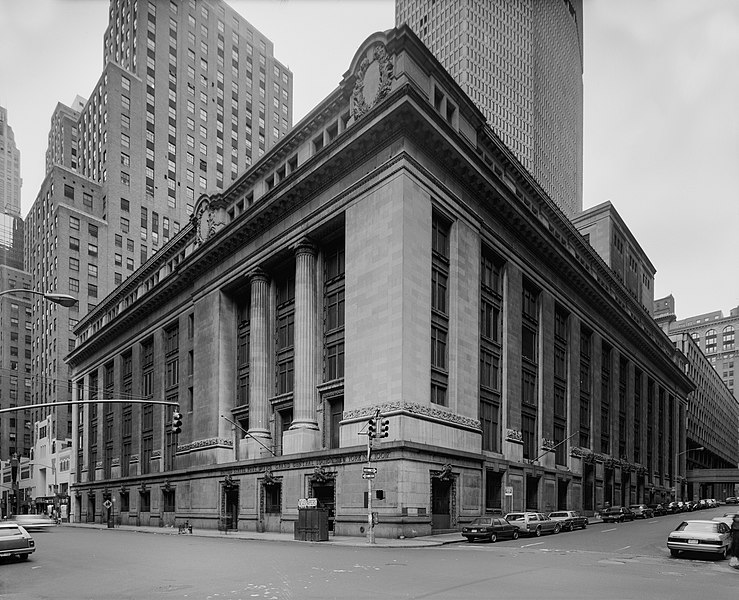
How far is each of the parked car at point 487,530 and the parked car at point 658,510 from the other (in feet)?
133

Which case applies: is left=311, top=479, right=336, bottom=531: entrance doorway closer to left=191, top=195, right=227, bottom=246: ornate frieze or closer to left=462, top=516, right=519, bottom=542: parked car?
left=462, top=516, right=519, bottom=542: parked car

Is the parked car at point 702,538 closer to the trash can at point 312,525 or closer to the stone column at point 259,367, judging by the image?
the trash can at point 312,525

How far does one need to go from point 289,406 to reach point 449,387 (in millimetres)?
13764

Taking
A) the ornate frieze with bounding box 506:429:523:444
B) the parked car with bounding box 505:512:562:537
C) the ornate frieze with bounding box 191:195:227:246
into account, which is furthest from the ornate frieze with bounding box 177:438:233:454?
the parked car with bounding box 505:512:562:537

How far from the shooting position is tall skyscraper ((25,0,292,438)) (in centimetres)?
10462

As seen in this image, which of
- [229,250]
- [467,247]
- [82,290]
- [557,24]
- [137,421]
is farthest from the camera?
[557,24]

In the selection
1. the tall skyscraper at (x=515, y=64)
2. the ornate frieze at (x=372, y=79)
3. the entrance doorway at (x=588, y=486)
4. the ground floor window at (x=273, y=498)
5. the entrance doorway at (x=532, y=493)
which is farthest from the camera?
the tall skyscraper at (x=515, y=64)

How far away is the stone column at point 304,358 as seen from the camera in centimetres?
4544

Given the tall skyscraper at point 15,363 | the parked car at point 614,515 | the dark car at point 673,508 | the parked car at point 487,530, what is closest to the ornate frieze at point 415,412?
the parked car at point 487,530

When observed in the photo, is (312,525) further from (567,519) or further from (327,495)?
(567,519)

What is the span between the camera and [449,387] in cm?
4303

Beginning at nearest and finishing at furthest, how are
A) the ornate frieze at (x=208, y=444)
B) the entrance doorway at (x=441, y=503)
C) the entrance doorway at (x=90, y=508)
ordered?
the entrance doorway at (x=441, y=503)
the ornate frieze at (x=208, y=444)
the entrance doorway at (x=90, y=508)

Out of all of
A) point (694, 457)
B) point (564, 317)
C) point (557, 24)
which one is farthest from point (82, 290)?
point (557, 24)

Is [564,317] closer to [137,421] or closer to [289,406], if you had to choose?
[289,406]
